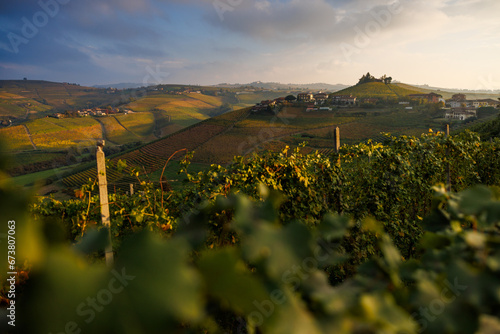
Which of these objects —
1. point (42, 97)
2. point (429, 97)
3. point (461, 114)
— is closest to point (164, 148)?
point (461, 114)

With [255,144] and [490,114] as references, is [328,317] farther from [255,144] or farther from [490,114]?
[490,114]

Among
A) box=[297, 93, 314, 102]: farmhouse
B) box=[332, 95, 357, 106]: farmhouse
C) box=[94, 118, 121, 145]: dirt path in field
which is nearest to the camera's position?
box=[332, 95, 357, 106]: farmhouse

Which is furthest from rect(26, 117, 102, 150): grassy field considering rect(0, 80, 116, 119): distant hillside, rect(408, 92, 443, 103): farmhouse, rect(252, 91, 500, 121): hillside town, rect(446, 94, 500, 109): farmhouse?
rect(446, 94, 500, 109): farmhouse

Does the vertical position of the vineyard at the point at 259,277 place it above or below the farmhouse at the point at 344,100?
below

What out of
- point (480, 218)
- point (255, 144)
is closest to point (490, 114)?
point (255, 144)

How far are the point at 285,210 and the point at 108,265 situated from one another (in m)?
3.42

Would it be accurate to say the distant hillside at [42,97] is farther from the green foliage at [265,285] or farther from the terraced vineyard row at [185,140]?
the green foliage at [265,285]

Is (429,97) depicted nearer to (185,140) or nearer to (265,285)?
(185,140)

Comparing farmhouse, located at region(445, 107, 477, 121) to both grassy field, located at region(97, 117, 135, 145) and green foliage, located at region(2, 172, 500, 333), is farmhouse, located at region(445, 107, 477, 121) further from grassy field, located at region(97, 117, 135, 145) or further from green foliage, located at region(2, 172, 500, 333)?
grassy field, located at region(97, 117, 135, 145)

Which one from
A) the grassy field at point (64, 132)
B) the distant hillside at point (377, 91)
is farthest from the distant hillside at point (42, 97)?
the distant hillside at point (377, 91)

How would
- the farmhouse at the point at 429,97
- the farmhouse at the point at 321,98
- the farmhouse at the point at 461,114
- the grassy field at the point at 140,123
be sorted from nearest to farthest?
the farmhouse at the point at 461,114 → the farmhouse at the point at 321,98 → the farmhouse at the point at 429,97 → the grassy field at the point at 140,123

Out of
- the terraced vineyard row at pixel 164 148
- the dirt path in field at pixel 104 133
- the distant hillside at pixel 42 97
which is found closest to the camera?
the terraced vineyard row at pixel 164 148

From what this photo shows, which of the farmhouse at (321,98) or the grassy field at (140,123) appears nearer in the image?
the farmhouse at (321,98)

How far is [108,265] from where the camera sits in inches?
11.4
